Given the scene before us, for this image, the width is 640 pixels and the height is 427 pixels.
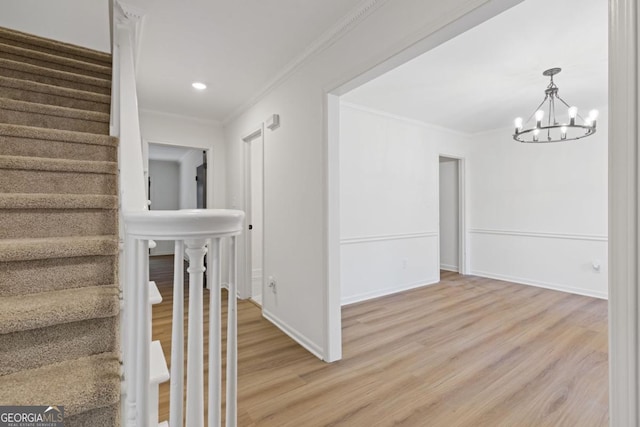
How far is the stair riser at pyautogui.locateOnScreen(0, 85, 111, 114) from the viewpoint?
1883mm

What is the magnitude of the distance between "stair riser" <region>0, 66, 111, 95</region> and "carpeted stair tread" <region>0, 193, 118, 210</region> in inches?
55.8

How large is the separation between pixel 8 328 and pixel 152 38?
222cm

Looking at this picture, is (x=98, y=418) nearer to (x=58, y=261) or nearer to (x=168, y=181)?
(x=58, y=261)

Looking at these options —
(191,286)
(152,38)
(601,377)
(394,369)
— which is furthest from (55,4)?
(601,377)

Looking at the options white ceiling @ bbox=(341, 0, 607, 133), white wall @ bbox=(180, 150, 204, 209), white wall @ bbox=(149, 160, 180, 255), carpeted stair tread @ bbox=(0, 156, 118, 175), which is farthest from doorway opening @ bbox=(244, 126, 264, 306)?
white wall @ bbox=(149, 160, 180, 255)

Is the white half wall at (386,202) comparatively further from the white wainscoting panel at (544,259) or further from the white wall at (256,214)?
the white wall at (256,214)

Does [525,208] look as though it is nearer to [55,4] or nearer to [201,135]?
[201,135]

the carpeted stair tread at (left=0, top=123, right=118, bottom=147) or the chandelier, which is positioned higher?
the chandelier

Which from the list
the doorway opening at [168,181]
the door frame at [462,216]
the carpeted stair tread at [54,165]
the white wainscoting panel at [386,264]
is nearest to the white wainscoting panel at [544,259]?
the door frame at [462,216]

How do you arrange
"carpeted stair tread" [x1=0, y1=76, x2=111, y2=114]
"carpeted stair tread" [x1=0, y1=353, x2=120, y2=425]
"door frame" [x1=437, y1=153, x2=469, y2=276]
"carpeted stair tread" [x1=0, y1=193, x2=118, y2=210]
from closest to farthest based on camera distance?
"carpeted stair tread" [x1=0, y1=353, x2=120, y2=425] → "carpeted stair tread" [x1=0, y1=193, x2=118, y2=210] → "carpeted stair tread" [x1=0, y1=76, x2=111, y2=114] → "door frame" [x1=437, y1=153, x2=469, y2=276]

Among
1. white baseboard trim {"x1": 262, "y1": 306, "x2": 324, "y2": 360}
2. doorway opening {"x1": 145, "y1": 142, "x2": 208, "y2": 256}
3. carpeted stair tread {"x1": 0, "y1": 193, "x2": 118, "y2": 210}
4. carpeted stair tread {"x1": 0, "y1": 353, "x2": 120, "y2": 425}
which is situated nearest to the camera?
carpeted stair tread {"x1": 0, "y1": 353, "x2": 120, "y2": 425}

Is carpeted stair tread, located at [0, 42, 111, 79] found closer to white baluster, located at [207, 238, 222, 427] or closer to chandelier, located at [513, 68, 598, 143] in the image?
white baluster, located at [207, 238, 222, 427]

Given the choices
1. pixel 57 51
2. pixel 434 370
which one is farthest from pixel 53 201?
pixel 434 370

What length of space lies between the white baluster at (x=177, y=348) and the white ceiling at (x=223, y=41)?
6.31 feet
